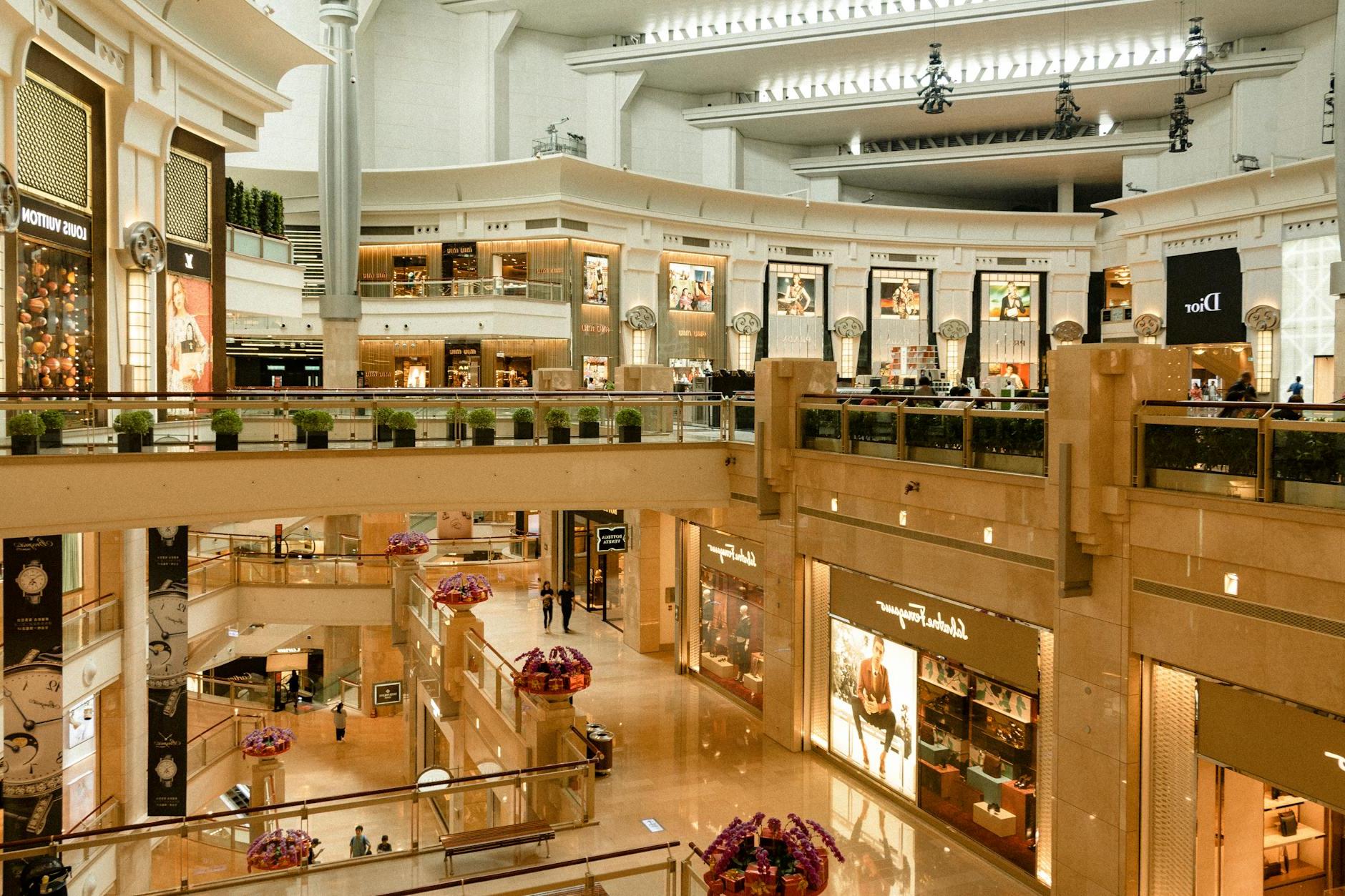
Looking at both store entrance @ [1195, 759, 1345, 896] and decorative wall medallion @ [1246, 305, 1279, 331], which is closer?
store entrance @ [1195, 759, 1345, 896]

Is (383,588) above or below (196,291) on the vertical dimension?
below

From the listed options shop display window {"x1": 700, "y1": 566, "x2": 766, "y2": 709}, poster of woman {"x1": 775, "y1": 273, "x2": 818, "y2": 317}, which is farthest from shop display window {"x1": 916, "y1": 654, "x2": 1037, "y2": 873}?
poster of woman {"x1": 775, "y1": 273, "x2": 818, "y2": 317}

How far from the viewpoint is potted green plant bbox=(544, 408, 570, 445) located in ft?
42.7

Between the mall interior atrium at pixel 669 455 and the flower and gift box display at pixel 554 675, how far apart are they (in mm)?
75

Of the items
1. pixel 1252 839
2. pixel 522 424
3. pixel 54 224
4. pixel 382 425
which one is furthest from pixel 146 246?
pixel 1252 839

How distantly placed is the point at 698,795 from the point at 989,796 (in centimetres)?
323

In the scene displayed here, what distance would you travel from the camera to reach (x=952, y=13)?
23.8 meters

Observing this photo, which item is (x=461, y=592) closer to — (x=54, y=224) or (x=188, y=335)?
(x=188, y=335)

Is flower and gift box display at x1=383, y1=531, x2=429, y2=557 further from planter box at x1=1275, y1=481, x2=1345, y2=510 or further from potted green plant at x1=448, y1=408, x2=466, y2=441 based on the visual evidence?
planter box at x1=1275, y1=481, x2=1345, y2=510

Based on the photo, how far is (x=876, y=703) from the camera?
36.1 feet

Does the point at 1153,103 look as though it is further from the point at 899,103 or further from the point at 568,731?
the point at 568,731

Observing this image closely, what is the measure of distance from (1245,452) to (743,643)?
8.50 m

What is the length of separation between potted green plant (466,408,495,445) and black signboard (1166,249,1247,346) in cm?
1914

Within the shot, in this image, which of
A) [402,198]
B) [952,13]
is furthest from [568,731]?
[952,13]
